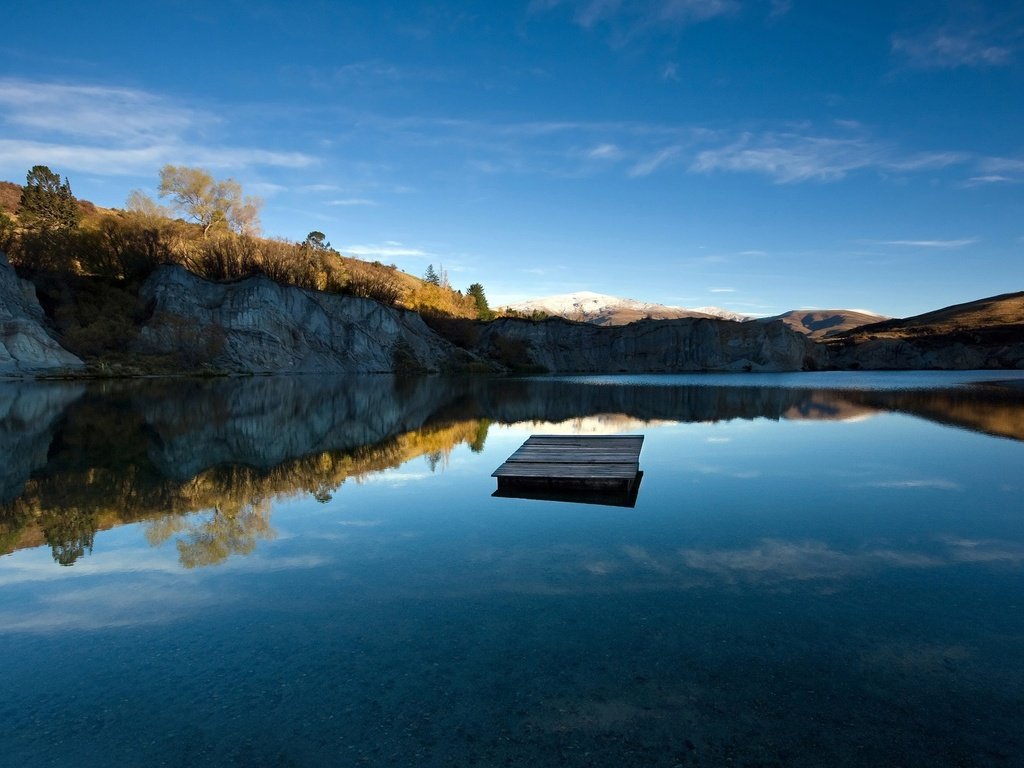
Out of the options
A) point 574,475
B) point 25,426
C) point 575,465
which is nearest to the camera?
point 574,475

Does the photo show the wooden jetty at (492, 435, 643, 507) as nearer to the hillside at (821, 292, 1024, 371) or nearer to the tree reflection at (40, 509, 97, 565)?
the tree reflection at (40, 509, 97, 565)

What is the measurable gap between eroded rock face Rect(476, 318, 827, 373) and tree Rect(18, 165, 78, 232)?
64.0 metres

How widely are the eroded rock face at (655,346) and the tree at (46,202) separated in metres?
64.0

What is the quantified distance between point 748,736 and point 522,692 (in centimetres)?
168

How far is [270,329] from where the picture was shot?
63031 millimetres

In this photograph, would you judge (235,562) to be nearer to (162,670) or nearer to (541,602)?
(162,670)

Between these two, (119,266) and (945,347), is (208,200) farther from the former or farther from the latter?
(945,347)

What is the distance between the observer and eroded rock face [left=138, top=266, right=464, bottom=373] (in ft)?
186

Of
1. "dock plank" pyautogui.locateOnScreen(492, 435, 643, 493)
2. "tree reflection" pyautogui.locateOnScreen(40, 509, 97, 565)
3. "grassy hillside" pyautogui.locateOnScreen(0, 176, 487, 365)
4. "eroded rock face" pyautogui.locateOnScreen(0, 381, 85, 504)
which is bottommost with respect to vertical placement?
"tree reflection" pyautogui.locateOnScreen(40, 509, 97, 565)

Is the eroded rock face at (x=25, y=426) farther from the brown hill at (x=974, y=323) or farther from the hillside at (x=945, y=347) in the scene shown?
the brown hill at (x=974, y=323)

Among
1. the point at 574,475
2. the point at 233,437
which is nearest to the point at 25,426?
the point at 233,437

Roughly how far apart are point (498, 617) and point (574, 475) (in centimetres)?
664

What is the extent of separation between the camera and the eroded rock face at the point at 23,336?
4338 cm

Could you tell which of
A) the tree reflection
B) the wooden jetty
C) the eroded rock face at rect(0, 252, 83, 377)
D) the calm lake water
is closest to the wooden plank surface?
the wooden jetty
